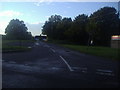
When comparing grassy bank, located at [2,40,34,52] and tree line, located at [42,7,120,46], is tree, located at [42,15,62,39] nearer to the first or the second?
tree line, located at [42,7,120,46]

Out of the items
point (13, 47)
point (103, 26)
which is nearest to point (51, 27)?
point (103, 26)

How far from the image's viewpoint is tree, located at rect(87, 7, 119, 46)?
76312mm

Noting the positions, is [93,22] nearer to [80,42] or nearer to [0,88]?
[80,42]

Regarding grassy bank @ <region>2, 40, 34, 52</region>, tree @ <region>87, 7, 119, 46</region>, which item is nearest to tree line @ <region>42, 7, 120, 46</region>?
tree @ <region>87, 7, 119, 46</region>

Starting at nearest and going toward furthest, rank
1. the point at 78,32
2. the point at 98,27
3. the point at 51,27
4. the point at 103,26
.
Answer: the point at 98,27
the point at 103,26
the point at 78,32
the point at 51,27

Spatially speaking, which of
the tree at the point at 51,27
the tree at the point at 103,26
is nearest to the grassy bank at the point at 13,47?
the tree at the point at 103,26

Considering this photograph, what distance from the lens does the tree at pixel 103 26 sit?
250 feet

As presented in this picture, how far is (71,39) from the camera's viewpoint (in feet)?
319

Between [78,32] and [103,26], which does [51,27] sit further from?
[103,26]

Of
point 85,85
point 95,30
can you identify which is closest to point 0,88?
point 85,85

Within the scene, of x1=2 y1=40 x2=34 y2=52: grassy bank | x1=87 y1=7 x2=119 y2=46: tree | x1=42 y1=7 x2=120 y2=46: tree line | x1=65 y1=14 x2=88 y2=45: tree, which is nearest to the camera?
x1=2 y1=40 x2=34 y2=52: grassy bank

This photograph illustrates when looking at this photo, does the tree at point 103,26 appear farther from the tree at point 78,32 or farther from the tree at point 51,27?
the tree at point 51,27

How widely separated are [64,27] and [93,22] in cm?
3022

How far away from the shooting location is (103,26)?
78.4 metres
